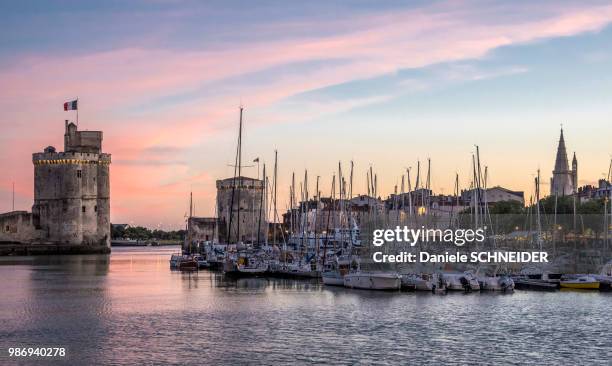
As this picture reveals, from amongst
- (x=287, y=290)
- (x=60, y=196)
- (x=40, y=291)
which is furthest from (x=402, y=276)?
(x=60, y=196)

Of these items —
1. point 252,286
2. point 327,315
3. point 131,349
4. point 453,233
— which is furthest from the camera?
point 453,233

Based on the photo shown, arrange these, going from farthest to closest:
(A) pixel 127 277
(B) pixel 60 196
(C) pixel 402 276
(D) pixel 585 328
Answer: (B) pixel 60 196
(A) pixel 127 277
(C) pixel 402 276
(D) pixel 585 328

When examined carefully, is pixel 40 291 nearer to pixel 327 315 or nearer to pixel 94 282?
pixel 94 282

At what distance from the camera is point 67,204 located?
106m

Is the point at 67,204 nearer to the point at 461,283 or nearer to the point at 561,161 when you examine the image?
the point at 461,283

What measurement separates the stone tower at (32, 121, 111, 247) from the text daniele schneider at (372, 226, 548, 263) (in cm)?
6292

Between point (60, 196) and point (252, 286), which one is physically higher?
point (60, 196)

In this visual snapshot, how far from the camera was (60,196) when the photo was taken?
349ft

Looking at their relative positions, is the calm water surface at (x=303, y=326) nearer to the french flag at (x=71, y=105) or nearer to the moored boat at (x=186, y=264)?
the moored boat at (x=186, y=264)

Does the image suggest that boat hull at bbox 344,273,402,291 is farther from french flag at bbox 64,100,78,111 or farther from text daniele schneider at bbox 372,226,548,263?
french flag at bbox 64,100,78,111

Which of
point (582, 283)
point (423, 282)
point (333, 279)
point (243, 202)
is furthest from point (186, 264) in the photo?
point (243, 202)

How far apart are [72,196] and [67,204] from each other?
1135mm

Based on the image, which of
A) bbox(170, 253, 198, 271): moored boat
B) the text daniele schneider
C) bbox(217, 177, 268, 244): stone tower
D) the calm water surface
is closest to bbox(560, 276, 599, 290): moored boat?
the calm water surface

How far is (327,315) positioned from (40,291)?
757 inches
